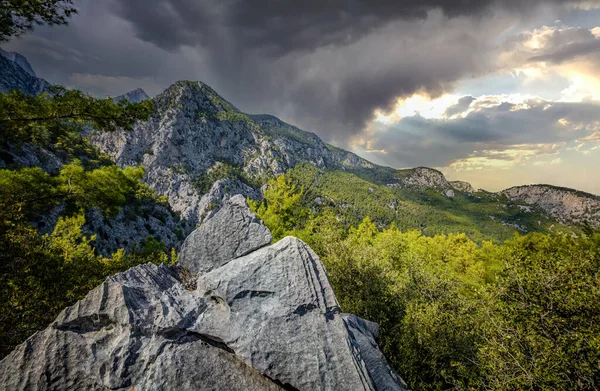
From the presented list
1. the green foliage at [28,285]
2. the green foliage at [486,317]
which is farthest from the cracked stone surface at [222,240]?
the green foliage at [486,317]

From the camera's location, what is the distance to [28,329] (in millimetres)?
10609

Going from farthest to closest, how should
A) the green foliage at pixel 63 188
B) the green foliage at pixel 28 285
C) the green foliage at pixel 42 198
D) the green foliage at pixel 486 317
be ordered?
the green foliage at pixel 63 188 < the green foliage at pixel 42 198 < the green foliage at pixel 28 285 < the green foliage at pixel 486 317

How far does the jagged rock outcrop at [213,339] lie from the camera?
348 inches

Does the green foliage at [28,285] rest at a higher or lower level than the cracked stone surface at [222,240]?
lower

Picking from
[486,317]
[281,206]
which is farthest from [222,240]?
[486,317]

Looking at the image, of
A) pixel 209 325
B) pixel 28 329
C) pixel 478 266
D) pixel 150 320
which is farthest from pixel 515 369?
pixel 478 266

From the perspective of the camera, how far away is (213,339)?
397 inches

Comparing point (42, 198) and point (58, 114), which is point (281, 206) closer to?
point (42, 198)

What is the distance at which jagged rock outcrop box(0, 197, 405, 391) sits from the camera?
885cm

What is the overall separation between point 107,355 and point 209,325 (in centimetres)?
374

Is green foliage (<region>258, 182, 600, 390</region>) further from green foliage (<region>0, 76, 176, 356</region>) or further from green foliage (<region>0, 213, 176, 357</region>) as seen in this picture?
green foliage (<region>0, 213, 176, 357</region>)

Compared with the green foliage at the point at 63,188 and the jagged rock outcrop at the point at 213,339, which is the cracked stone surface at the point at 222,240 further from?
the green foliage at the point at 63,188

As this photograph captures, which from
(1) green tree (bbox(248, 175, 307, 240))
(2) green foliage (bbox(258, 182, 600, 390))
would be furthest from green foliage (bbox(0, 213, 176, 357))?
(2) green foliage (bbox(258, 182, 600, 390))

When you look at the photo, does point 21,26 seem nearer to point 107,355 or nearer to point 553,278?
point 107,355
